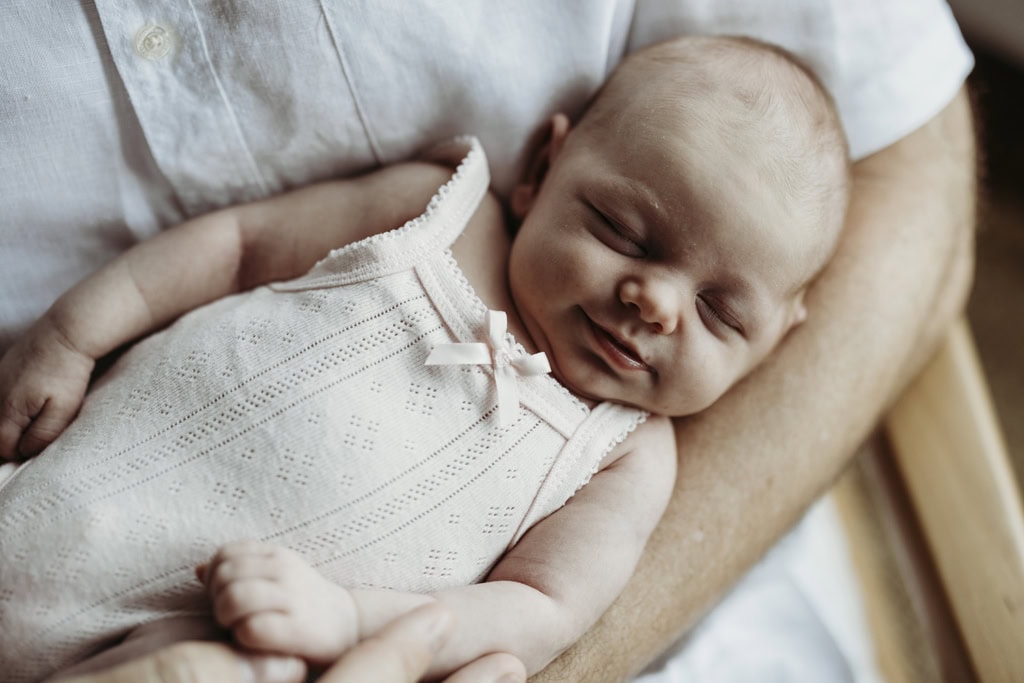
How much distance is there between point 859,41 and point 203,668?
116 centimetres

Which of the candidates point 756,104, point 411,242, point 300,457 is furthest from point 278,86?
point 756,104

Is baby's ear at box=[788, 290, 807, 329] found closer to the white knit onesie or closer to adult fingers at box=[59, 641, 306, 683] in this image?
the white knit onesie

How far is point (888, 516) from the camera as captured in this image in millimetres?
1555

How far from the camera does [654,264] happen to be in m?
1.01

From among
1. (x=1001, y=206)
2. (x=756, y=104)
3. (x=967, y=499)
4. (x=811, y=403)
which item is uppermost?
(x=756, y=104)

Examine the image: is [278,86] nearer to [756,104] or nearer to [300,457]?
[300,457]

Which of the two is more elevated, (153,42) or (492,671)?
(153,42)

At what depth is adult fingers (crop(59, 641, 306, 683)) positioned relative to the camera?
669 millimetres

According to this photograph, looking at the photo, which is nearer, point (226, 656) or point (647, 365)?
point (226, 656)

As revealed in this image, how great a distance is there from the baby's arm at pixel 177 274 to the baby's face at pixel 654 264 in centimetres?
19

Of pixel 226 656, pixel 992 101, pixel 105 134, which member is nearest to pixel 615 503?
pixel 226 656

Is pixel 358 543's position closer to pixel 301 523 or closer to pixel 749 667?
pixel 301 523

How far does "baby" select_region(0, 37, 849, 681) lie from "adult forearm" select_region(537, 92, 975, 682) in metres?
0.09

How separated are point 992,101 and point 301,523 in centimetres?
242
